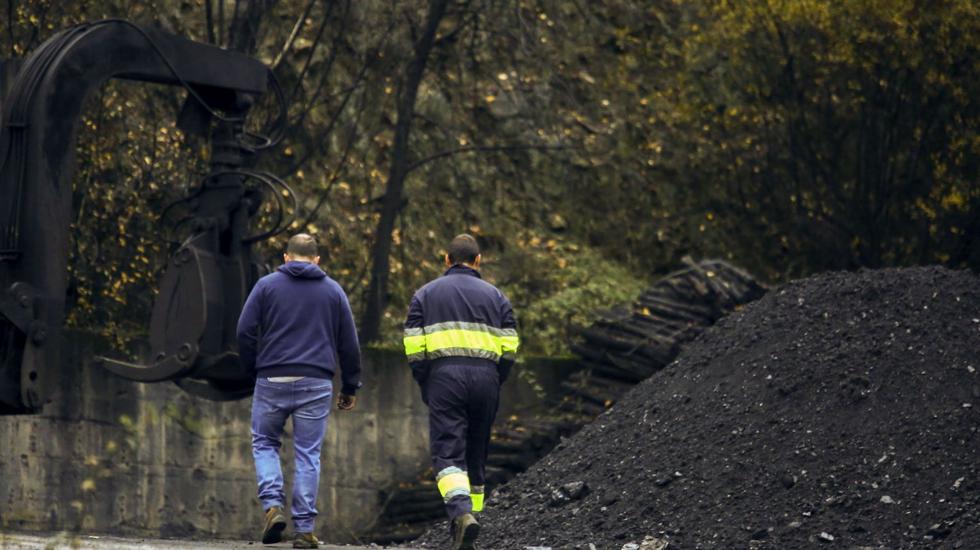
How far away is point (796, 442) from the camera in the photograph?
1550cm

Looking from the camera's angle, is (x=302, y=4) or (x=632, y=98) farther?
(x=632, y=98)

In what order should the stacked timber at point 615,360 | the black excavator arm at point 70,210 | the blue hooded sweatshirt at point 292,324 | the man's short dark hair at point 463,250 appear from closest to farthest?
1. the blue hooded sweatshirt at point 292,324
2. the man's short dark hair at point 463,250
3. the black excavator arm at point 70,210
4. the stacked timber at point 615,360

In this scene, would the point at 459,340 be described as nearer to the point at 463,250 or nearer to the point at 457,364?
the point at 457,364

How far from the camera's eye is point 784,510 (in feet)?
47.7

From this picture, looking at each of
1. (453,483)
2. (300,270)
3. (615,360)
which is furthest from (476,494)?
(615,360)

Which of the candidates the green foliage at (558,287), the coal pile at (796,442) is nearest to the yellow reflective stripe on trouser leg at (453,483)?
the coal pile at (796,442)

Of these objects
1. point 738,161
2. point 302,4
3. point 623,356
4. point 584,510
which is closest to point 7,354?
point 584,510

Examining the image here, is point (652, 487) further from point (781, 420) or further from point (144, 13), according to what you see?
point (144, 13)

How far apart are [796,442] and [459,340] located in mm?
3916

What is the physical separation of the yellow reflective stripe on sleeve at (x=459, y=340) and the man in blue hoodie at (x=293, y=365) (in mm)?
481

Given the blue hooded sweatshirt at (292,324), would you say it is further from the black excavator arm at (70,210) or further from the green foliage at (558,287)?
the green foliage at (558,287)

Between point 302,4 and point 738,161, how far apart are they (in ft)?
18.5

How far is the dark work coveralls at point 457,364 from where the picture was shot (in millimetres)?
12633

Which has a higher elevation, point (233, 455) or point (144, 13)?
point (144, 13)
